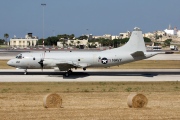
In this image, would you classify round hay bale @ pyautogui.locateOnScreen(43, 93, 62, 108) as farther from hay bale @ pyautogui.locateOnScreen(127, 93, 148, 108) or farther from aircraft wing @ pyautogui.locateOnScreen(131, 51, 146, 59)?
aircraft wing @ pyautogui.locateOnScreen(131, 51, 146, 59)

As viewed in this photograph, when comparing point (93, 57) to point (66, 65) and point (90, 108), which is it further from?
point (90, 108)

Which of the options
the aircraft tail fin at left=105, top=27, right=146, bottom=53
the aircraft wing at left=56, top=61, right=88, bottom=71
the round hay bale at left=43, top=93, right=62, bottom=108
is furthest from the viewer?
the aircraft tail fin at left=105, top=27, right=146, bottom=53

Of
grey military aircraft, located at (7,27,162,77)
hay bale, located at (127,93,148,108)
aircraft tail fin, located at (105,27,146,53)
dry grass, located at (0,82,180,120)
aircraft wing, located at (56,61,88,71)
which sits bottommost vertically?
dry grass, located at (0,82,180,120)

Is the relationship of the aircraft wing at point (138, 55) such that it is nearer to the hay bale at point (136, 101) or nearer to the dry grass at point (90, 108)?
the dry grass at point (90, 108)

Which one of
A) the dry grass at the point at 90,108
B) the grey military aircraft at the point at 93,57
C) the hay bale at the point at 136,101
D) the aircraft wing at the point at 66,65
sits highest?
the grey military aircraft at the point at 93,57

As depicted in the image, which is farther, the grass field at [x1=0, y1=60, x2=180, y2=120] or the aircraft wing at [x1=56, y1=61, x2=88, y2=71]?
Answer: the aircraft wing at [x1=56, y1=61, x2=88, y2=71]

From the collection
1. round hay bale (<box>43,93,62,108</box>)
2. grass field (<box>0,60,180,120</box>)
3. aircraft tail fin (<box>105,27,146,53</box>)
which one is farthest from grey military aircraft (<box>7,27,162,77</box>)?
round hay bale (<box>43,93,62,108</box>)

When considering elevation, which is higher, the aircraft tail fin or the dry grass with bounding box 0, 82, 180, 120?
the aircraft tail fin

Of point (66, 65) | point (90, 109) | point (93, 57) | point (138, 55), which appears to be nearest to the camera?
point (90, 109)

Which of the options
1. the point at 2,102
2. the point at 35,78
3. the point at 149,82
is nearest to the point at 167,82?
the point at 149,82

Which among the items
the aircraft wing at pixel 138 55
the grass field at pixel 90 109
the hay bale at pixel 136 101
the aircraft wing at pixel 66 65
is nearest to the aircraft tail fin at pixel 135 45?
the aircraft wing at pixel 138 55

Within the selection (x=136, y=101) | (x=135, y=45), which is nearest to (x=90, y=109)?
(x=136, y=101)

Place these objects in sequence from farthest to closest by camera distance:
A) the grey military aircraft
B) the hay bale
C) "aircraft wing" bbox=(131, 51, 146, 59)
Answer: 1. the grey military aircraft
2. "aircraft wing" bbox=(131, 51, 146, 59)
3. the hay bale

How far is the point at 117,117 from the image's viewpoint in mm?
18781
